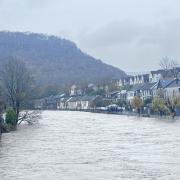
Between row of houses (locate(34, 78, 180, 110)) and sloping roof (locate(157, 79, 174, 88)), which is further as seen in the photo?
sloping roof (locate(157, 79, 174, 88))

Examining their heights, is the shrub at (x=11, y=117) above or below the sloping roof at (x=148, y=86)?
below

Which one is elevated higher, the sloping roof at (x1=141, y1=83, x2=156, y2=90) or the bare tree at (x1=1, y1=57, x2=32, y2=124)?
the sloping roof at (x1=141, y1=83, x2=156, y2=90)

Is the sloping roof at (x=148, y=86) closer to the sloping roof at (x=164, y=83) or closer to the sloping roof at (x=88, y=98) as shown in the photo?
the sloping roof at (x=164, y=83)

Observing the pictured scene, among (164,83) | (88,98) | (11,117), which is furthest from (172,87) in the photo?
(11,117)

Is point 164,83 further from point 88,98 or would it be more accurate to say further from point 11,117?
point 11,117

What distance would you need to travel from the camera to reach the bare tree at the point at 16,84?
68.7 m

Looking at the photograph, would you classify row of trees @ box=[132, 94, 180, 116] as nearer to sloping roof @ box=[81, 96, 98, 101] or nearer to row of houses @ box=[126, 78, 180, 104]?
row of houses @ box=[126, 78, 180, 104]

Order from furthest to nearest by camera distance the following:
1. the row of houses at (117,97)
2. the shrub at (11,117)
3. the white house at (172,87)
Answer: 1. the row of houses at (117,97)
2. the white house at (172,87)
3. the shrub at (11,117)

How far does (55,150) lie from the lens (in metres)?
35.6

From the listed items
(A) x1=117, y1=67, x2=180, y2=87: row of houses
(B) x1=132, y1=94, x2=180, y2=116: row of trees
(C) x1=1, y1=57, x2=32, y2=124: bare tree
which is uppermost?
(A) x1=117, y1=67, x2=180, y2=87: row of houses

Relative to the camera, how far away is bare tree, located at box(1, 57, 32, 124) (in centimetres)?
6869

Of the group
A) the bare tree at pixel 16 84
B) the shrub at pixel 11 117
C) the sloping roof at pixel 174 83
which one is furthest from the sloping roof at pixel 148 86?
the shrub at pixel 11 117

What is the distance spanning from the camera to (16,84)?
241 feet

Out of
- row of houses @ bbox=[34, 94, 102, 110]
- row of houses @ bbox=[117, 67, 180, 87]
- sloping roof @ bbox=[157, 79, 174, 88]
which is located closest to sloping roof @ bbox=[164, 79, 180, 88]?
sloping roof @ bbox=[157, 79, 174, 88]
